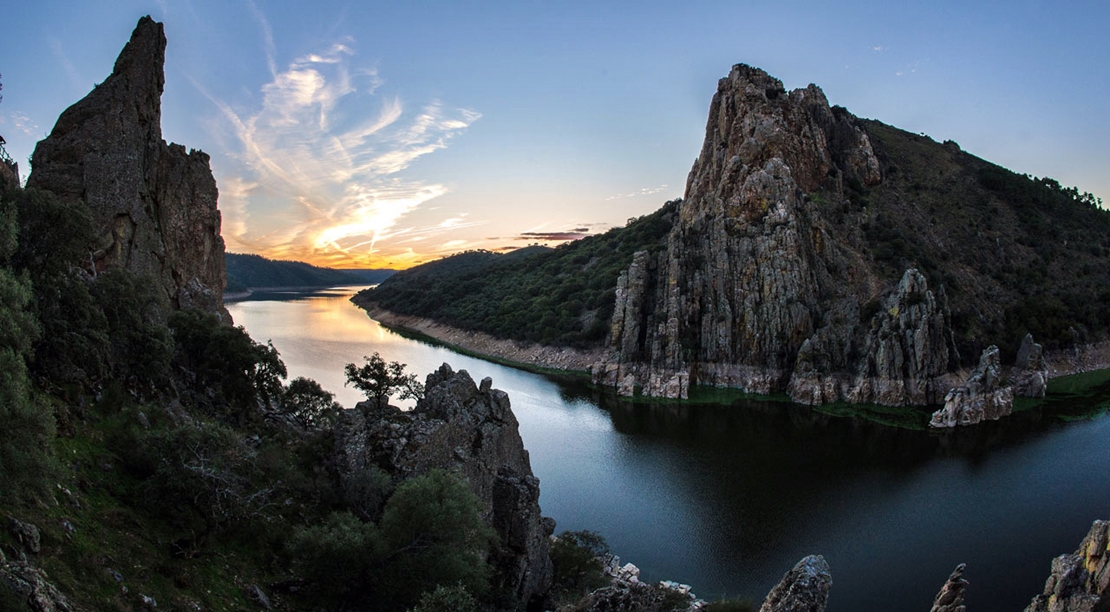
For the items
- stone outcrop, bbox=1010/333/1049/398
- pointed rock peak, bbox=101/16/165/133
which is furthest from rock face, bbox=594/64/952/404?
pointed rock peak, bbox=101/16/165/133

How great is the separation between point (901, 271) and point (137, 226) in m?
67.3

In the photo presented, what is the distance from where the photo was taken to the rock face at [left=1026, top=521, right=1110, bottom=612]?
1773cm

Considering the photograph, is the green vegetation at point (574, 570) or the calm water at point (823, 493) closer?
the green vegetation at point (574, 570)

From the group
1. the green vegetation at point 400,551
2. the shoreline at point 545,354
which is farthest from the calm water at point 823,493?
the shoreline at point 545,354

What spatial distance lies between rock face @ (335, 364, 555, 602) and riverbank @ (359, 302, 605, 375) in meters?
46.8

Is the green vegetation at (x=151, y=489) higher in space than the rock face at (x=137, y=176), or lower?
lower

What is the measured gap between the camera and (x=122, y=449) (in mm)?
15188

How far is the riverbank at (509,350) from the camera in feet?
243

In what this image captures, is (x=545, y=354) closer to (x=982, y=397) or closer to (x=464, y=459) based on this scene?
(x=982, y=397)

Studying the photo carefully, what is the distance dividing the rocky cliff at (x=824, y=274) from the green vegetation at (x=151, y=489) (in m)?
45.5

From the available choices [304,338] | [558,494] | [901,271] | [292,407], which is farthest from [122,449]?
[304,338]

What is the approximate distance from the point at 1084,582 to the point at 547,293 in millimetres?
82304

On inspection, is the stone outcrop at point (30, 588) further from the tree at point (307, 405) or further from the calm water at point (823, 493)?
the tree at point (307, 405)

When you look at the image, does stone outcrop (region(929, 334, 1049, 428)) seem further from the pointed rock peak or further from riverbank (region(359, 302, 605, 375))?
the pointed rock peak
